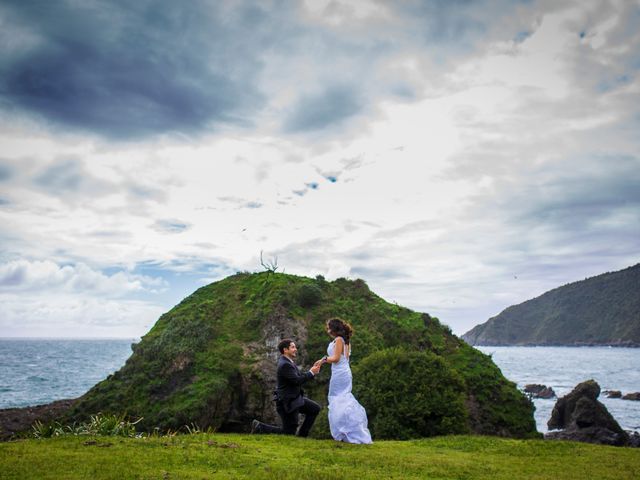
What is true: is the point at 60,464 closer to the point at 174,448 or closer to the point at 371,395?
the point at 174,448

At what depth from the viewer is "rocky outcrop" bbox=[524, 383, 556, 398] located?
57.8 meters

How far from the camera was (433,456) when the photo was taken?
37.0ft

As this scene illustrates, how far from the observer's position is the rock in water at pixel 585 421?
31.1 metres

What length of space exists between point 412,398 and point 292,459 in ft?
21.6

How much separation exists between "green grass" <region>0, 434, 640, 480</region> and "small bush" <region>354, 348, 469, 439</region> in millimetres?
1948

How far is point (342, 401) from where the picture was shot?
42.1ft

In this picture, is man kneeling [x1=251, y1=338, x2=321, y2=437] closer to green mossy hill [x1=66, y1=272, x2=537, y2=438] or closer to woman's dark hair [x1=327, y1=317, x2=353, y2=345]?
woman's dark hair [x1=327, y1=317, x2=353, y2=345]

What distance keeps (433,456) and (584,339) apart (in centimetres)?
21352

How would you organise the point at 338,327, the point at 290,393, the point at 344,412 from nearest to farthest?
the point at 344,412 → the point at 338,327 → the point at 290,393

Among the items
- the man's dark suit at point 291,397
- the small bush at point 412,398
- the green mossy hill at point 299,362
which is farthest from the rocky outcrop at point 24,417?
the small bush at point 412,398

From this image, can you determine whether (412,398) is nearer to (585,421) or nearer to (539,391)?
(585,421)

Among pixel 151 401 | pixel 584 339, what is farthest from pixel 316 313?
pixel 584 339

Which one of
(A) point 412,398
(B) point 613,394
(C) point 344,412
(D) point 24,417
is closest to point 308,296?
(A) point 412,398

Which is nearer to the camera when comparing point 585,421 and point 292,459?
point 292,459
